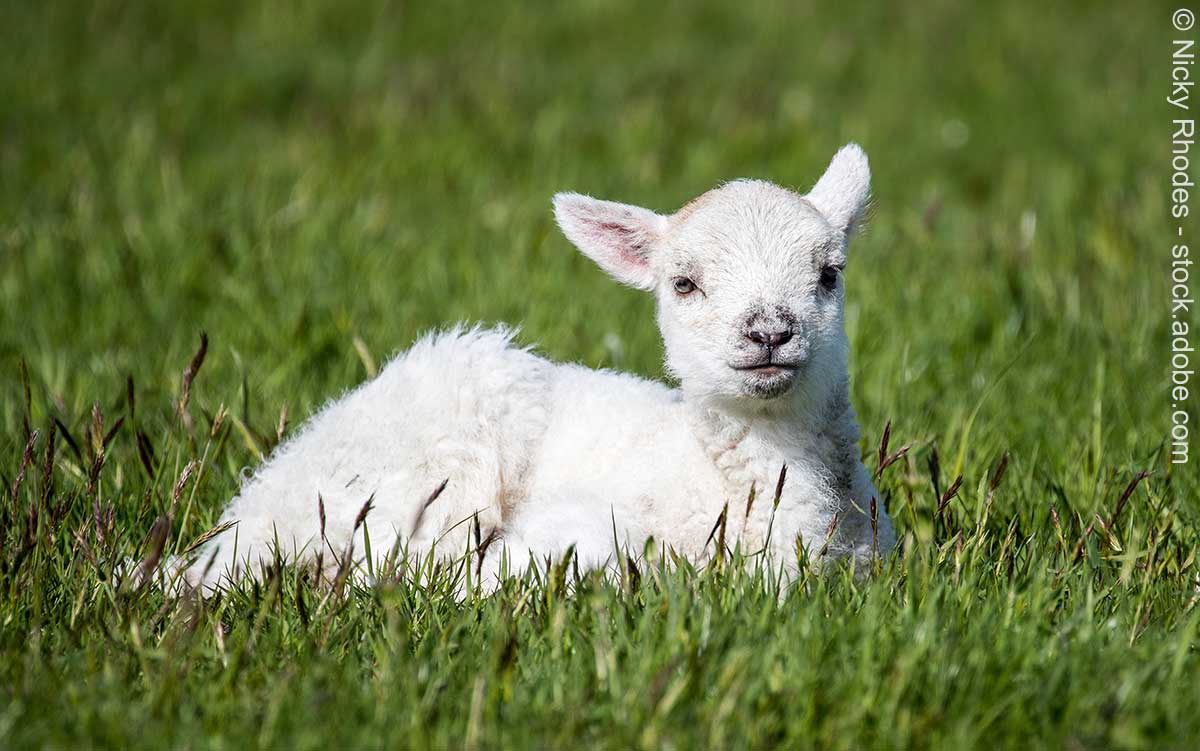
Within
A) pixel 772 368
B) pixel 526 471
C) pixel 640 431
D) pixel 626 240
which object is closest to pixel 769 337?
pixel 772 368

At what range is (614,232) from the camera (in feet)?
14.4

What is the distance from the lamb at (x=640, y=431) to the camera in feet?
12.8

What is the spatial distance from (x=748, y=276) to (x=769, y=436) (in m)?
0.49

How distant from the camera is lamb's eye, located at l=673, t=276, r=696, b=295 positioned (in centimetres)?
409

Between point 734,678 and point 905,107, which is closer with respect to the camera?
point 734,678

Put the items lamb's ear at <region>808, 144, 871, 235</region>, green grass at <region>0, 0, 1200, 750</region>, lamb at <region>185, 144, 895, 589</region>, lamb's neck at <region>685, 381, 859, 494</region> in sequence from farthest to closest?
lamb's ear at <region>808, 144, 871, 235</region> → lamb's neck at <region>685, 381, 859, 494</region> → lamb at <region>185, 144, 895, 589</region> → green grass at <region>0, 0, 1200, 750</region>

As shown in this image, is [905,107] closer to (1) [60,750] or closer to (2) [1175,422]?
(2) [1175,422]

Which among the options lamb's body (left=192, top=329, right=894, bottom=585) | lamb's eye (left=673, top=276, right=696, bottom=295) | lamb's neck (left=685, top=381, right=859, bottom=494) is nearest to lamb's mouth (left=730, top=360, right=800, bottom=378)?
lamb's neck (left=685, top=381, right=859, bottom=494)

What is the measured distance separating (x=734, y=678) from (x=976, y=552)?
1014 millimetres

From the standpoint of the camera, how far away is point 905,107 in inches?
398

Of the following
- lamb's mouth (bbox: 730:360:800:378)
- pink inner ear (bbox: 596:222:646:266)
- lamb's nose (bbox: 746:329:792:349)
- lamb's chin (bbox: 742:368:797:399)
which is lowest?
lamb's chin (bbox: 742:368:797:399)

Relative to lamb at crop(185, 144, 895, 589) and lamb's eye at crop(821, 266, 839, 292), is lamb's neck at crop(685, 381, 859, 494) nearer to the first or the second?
lamb at crop(185, 144, 895, 589)

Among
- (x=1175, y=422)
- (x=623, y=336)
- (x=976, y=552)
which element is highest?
(x=623, y=336)

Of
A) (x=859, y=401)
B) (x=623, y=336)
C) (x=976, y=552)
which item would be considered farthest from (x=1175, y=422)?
(x=623, y=336)
